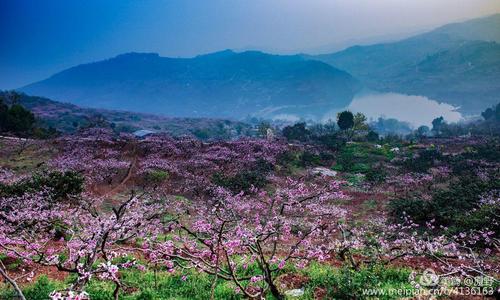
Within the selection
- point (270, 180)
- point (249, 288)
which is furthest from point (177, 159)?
point (249, 288)

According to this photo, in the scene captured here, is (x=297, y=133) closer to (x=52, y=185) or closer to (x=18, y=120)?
(x=18, y=120)

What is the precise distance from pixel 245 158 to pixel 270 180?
7163mm

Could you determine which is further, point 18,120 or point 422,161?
point 18,120

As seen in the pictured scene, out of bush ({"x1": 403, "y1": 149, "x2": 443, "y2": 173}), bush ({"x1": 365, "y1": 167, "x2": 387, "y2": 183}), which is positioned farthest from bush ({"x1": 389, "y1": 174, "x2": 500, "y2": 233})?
bush ({"x1": 403, "y1": 149, "x2": 443, "y2": 173})

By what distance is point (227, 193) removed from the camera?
2720 centimetres

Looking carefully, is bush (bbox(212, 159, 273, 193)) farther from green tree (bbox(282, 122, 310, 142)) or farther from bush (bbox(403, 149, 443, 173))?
green tree (bbox(282, 122, 310, 142))

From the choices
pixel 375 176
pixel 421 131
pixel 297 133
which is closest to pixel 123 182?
pixel 375 176

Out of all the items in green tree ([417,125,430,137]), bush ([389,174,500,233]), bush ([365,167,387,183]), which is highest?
bush ([389,174,500,233])

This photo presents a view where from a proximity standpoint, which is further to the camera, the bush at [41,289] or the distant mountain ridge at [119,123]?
the distant mountain ridge at [119,123]

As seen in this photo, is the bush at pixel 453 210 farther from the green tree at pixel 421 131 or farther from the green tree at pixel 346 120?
the green tree at pixel 421 131

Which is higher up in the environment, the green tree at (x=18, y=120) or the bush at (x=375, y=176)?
the green tree at (x=18, y=120)

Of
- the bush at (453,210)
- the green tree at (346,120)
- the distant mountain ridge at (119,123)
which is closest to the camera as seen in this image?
the bush at (453,210)

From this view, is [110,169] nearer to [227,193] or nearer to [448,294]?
[227,193]

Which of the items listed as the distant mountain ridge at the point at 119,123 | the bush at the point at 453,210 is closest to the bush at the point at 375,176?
the bush at the point at 453,210
